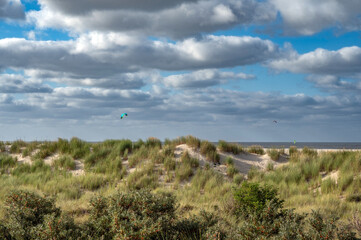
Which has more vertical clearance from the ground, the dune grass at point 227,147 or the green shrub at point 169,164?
the dune grass at point 227,147

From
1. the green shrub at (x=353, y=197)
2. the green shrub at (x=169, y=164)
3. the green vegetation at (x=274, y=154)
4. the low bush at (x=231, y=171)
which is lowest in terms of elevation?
the green shrub at (x=353, y=197)

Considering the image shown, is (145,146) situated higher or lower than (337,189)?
higher

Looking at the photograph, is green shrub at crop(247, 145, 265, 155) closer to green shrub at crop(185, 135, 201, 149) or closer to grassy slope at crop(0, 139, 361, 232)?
grassy slope at crop(0, 139, 361, 232)

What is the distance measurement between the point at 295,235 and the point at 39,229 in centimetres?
479

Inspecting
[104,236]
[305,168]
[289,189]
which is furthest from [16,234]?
[305,168]

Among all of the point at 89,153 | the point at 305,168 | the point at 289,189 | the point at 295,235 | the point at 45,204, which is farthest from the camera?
the point at 89,153

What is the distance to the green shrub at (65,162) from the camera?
1798 cm

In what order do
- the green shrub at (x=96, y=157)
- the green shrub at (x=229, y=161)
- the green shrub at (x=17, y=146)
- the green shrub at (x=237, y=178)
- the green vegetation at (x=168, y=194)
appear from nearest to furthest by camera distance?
the green vegetation at (x=168, y=194), the green shrub at (x=237, y=178), the green shrub at (x=229, y=161), the green shrub at (x=96, y=157), the green shrub at (x=17, y=146)

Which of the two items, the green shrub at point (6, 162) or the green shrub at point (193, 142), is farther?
the green shrub at point (193, 142)

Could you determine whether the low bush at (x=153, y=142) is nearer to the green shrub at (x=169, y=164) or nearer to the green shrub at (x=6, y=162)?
the green shrub at (x=169, y=164)

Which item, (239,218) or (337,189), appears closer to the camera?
(239,218)

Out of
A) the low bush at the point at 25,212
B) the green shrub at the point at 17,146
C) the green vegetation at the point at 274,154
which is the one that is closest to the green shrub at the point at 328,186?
the green vegetation at the point at 274,154

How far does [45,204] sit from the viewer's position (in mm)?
8242

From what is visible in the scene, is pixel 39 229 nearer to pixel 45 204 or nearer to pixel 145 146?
pixel 45 204
